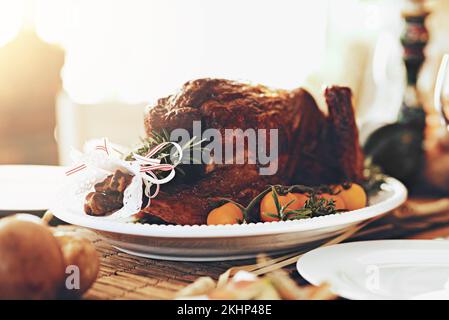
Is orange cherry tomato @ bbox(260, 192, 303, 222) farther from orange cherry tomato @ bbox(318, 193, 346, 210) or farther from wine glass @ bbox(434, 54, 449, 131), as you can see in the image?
wine glass @ bbox(434, 54, 449, 131)

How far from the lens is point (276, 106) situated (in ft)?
2.43

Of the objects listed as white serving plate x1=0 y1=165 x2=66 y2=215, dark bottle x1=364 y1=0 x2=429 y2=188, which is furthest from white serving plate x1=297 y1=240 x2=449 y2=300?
dark bottle x1=364 y1=0 x2=429 y2=188

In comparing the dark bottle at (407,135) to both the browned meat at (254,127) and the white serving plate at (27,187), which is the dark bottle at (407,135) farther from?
the white serving plate at (27,187)

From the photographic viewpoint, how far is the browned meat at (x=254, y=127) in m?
0.66

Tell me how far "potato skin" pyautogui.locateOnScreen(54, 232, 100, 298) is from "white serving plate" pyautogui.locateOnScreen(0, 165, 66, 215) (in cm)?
29

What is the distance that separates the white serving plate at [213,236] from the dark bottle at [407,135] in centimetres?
49

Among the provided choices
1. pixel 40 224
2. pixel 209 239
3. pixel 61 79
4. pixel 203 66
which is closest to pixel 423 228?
pixel 209 239

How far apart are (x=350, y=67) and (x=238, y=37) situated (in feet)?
1.65

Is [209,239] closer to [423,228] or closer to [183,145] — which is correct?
[183,145]

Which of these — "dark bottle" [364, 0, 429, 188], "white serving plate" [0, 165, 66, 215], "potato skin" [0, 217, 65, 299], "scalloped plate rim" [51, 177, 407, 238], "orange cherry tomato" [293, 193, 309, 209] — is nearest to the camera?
"potato skin" [0, 217, 65, 299]

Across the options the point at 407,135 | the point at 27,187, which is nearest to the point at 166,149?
the point at 27,187

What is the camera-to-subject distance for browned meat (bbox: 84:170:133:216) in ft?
2.06

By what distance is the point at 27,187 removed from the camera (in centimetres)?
86

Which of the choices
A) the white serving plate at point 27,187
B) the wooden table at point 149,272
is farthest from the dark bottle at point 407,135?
the white serving plate at point 27,187
